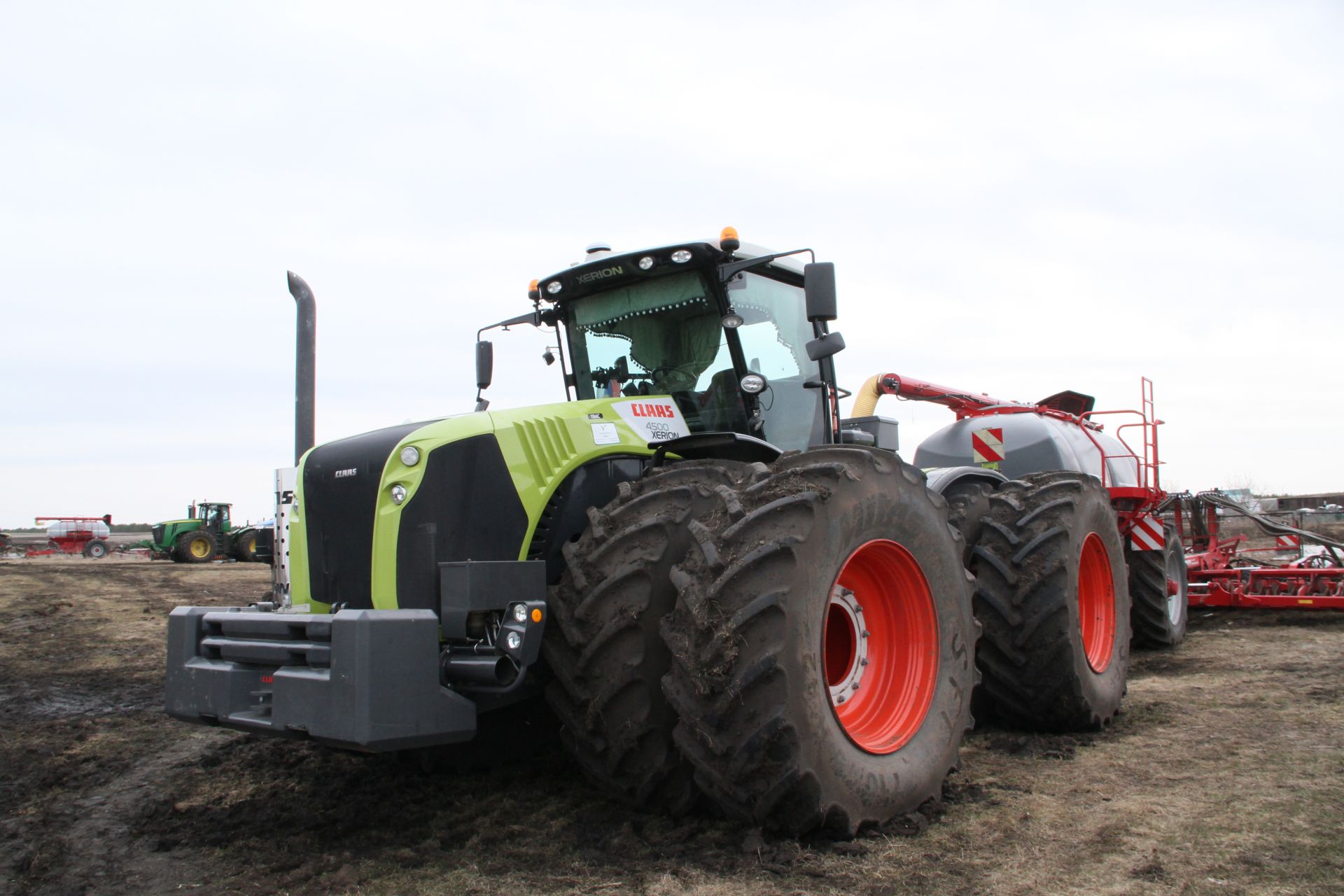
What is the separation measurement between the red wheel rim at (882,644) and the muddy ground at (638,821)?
1.42 ft

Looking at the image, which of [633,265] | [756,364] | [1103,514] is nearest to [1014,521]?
[1103,514]

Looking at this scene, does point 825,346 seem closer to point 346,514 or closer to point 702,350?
point 702,350

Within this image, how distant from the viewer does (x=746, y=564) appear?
3.54 meters

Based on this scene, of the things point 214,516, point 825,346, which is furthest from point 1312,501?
point 214,516

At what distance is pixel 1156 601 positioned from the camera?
31.2 ft

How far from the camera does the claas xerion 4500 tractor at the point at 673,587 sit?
3553 millimetres

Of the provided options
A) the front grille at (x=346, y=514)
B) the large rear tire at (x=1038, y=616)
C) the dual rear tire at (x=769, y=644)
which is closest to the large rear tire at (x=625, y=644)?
the dual rear tire at (x=769, y=644)

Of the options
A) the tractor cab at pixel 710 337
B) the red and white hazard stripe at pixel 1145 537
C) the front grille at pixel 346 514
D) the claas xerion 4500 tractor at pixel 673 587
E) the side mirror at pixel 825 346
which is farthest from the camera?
the red and white hazard stripe at pixel 1145 537

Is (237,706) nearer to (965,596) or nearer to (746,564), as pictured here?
(746,564)

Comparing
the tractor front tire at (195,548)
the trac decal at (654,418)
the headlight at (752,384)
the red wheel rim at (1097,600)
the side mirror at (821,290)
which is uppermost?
the side mirror at (821,290)

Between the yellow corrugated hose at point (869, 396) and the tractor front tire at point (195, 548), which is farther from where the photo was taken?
the tractor front tire at point (195, 548)

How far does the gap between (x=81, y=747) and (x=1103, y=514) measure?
6456 mm

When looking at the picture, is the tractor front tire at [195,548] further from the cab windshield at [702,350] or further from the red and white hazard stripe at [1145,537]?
the cab windshield at [702,350]

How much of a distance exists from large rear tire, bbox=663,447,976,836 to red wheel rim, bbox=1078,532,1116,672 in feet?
7.53
